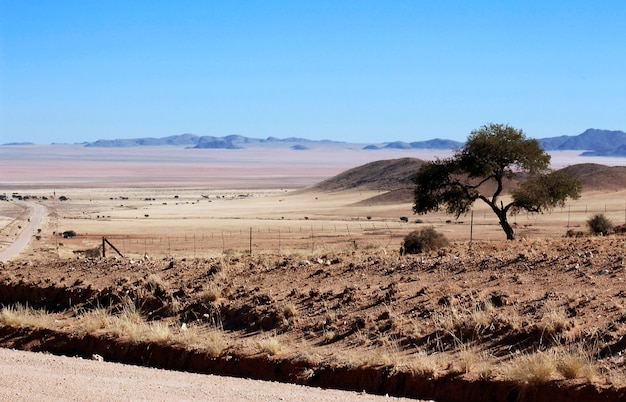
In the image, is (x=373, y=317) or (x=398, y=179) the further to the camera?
(x=398, y=179)

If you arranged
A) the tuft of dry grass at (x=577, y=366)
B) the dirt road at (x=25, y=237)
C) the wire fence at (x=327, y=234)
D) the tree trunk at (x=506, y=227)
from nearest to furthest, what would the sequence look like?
the tuft of dry grass at (x=577, y=366) → the tree trunk at (x=506, y=227) → the dirt road at (x=25, y=237) → the wire fence at (x=327, y=234)

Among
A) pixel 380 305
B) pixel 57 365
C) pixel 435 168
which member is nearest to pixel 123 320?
pixel 57 365

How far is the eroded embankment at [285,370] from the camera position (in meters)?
10.5

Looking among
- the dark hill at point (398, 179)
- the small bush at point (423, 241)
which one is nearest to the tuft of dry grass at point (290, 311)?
the small bush at point (423, 241)

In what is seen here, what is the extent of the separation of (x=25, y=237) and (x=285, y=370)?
50858mm

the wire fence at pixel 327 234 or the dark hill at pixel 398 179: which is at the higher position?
the dark hill at pixel 398 179

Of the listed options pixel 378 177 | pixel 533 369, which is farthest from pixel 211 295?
pixel 378 177

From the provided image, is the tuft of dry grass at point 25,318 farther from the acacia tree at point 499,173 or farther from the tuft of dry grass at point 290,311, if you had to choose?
the acacia tree at point 499,173

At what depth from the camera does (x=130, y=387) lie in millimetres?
10812

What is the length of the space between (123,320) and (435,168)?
994 inches

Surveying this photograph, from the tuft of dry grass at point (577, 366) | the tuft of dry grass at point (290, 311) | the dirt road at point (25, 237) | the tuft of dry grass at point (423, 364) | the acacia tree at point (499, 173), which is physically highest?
the acacia tree at point (499, 173)

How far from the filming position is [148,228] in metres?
70.1

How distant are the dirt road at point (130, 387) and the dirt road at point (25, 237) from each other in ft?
99.4

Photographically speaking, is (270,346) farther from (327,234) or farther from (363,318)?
(327,234)
